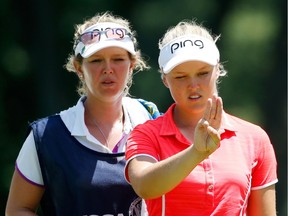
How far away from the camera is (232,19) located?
14367 millimetres

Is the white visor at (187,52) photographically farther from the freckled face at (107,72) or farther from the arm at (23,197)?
the arm at (23,197)

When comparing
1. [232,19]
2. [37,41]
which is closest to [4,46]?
[37,41]

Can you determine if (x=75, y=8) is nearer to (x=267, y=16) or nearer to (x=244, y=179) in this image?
(x=267, y=16)

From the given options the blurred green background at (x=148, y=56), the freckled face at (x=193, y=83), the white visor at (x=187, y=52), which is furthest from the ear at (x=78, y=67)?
the blurred green background at (x=148, y=56)

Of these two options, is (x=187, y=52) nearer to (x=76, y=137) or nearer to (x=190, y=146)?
(x=190, y=146)

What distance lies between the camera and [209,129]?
13.3 feet

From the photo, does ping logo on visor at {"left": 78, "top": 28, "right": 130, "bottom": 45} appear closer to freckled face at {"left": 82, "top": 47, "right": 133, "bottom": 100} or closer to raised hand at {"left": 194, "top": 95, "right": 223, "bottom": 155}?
freckled face at {"left": 82, "top": 47, "right": 133, "bottom": 100}

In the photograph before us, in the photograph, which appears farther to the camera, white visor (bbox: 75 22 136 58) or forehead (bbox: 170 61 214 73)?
white visor (bbox: 75 22 136 58)

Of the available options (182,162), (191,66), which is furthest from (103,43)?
(182,162)

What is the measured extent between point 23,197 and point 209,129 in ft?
4.16

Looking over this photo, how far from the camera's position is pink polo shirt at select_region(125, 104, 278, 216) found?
14.0 feet

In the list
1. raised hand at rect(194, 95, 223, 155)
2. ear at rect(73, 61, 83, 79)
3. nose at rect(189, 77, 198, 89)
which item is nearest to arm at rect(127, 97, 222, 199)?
raised hand at rect(194, 95, 223, 155)

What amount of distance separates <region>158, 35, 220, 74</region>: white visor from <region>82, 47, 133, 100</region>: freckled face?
512mm

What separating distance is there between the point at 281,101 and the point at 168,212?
32.7 ft
